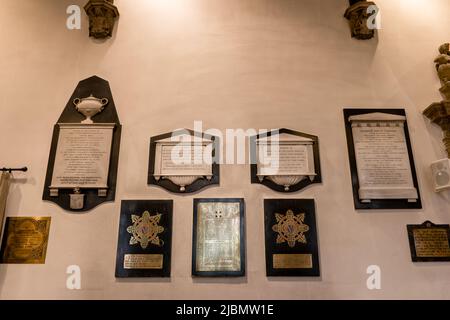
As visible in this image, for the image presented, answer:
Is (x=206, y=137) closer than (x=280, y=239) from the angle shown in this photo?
No

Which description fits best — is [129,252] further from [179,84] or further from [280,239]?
[179,84]

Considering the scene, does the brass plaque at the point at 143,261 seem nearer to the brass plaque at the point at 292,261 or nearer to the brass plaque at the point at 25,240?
the brass plaque at the point at 25,240

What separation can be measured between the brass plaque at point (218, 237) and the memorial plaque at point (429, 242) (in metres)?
1.63

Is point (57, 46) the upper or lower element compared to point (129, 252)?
upper

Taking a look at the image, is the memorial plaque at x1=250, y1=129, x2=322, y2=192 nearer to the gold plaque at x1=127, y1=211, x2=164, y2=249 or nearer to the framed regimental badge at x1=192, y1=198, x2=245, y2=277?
the framed regimental badge at x1=192, y1=198, x2=245, y2=277

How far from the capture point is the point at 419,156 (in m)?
3.44

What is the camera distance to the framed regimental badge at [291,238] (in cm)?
301

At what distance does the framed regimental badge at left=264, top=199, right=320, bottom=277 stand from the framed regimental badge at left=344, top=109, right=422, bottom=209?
1.80 feet

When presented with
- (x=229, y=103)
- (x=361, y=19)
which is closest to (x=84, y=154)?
(x=229, y=103)

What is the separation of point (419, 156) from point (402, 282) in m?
1.28

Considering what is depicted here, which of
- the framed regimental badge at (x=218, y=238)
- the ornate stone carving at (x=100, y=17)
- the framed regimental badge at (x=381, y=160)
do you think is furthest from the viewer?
the ornate stone carving at (x=100, y=17)

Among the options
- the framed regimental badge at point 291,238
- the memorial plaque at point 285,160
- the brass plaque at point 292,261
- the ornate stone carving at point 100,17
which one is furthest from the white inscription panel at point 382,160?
the ornate stone carving at point 100,17

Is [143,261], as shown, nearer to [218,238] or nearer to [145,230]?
[145,230]
